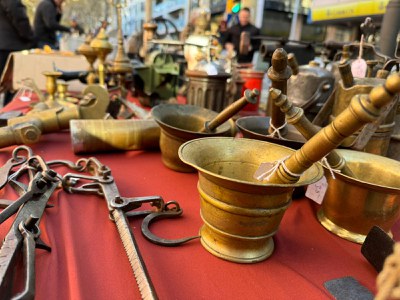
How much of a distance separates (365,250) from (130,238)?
602 millimetres

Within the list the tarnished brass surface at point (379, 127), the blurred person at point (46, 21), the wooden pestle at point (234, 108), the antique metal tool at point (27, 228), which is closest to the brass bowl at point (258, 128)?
the wooden pestle at point (234, 108)

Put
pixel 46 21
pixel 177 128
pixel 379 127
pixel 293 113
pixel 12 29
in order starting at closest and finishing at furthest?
pixel 293 113
pixel 379 127
pixel 177 128
pixel 12 29
pixel 46 21

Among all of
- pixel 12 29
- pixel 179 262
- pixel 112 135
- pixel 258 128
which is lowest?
pixel 179 262

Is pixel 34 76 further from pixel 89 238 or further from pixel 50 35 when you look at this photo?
pixel 89 238

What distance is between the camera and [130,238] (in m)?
0.75

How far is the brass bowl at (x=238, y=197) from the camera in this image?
711 millimetres


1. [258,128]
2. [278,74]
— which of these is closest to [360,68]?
[258,128]

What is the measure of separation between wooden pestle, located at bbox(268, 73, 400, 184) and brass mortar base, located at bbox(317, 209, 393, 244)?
0.35 metres

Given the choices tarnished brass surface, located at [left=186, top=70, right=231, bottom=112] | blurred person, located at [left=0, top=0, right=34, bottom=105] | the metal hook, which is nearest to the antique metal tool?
the metal hook

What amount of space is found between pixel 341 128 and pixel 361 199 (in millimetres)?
414

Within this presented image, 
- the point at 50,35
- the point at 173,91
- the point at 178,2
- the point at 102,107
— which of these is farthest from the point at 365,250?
the point at 178,2

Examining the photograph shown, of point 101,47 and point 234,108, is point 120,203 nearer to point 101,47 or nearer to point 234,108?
point 234,108

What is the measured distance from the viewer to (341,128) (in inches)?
21.0

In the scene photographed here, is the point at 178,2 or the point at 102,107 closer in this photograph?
the point at 102,107
